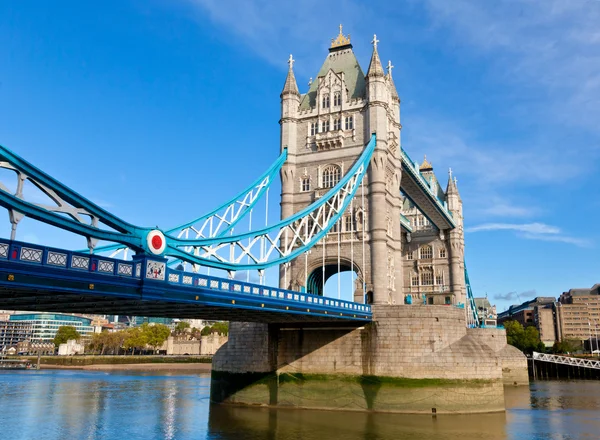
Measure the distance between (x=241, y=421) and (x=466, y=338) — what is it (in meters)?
13.6

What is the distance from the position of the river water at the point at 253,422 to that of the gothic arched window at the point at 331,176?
16574 mm

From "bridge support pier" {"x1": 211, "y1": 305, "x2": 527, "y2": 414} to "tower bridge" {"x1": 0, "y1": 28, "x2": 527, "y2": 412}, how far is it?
2.8 inches

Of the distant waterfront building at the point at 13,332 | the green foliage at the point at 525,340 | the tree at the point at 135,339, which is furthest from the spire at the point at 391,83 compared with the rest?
the distant waterfront building at the point at 13,332

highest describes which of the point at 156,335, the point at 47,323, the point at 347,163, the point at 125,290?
the point at 347,163

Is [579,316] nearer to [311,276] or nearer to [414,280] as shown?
[414,280]

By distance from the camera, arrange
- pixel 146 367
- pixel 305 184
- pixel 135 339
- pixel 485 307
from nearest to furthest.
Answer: pixel 305 184, pixel 146 367, pixel 485 307, pixel 135 339

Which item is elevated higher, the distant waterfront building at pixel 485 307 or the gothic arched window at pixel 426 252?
the gothic arched window at pixel 426 252

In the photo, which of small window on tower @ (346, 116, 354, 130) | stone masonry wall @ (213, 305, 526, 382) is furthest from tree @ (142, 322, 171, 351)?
small window on tower @ (346, 116, 354, 130)

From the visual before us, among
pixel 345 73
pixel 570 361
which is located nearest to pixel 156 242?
pixel 345 73

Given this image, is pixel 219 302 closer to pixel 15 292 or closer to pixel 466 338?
pixel 15 292

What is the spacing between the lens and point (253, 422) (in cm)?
2734

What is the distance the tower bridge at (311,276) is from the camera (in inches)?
637

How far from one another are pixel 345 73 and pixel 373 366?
23292 mm

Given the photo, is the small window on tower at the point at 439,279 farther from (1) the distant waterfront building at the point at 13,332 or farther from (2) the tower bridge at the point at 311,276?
(1) the distant waterfront building at the point at 13,332
